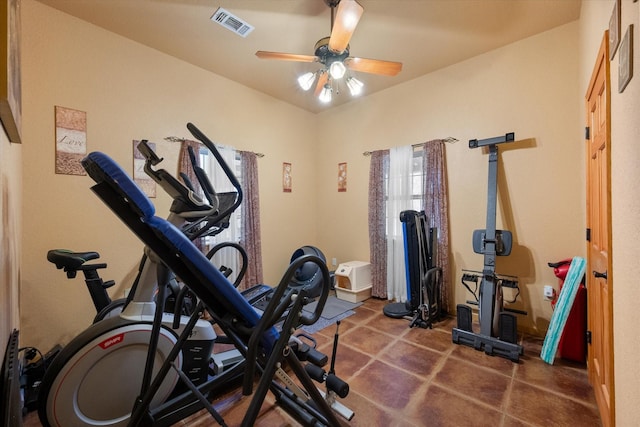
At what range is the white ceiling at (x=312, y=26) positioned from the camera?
7.38ft

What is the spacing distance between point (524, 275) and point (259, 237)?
316 centimetres

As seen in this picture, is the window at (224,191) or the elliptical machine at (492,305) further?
the window at (224,191)

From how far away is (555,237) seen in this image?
2598 mm

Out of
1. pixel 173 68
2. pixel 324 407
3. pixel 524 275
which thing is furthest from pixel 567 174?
pixel 173 68

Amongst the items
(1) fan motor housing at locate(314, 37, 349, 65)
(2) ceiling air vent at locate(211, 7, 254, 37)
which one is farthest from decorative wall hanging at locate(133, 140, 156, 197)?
(1) fan motor housing at locate(314, 37, 349, 65)

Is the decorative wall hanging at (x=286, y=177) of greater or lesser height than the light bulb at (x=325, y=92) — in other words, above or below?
below

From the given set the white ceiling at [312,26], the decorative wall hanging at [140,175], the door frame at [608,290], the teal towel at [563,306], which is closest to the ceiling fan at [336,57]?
the white ceiling at [312,26]

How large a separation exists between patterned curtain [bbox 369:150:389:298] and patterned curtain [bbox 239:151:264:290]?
64.5 inches

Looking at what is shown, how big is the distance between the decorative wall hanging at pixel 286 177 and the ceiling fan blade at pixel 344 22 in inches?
87.9

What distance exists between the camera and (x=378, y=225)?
379 cm

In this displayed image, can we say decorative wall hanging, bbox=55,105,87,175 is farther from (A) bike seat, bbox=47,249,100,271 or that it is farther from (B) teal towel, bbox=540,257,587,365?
(B) teal towel, bbox=540,257,587,365

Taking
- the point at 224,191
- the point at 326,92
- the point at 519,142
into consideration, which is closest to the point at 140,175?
the point at 224,191

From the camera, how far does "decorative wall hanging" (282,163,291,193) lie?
13.8 ft

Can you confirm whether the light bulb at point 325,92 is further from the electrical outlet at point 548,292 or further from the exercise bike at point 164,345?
the electrical outlet at point 548,292
